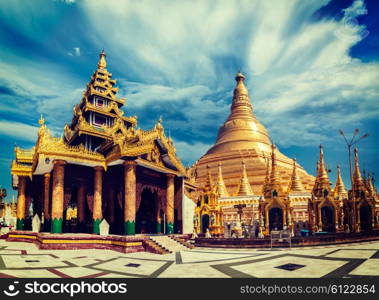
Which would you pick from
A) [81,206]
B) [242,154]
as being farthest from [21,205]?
[242,154]

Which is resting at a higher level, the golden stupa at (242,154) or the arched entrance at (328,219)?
the golden stupa at (242,154)

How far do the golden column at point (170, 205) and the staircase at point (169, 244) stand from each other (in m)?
4.19

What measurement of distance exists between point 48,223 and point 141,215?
26.5ft

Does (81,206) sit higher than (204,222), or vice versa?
(81,206)

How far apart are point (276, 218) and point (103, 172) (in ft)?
59.8

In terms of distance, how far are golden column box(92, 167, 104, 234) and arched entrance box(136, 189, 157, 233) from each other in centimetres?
552

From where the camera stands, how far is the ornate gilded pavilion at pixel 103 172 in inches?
877

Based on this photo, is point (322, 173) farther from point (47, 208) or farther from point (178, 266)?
point (47, 208)

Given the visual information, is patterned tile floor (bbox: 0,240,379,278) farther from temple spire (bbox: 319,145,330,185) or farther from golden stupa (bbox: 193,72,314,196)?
golden stupa (bbox: 193,72,314,196)

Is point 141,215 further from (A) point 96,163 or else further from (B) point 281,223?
(B) point 281,223

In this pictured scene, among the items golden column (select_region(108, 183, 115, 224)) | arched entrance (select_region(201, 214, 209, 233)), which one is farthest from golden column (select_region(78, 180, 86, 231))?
arched entrance (select_region(201, 214, 209, 233))

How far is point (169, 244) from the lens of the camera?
21203 millimetres

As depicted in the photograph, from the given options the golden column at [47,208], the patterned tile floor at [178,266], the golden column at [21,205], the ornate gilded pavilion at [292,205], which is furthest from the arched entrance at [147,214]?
the golden column at [21,205]

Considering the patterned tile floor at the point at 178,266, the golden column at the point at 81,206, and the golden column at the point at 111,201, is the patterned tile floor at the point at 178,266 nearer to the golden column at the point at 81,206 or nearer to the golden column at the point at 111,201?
the golden column at the point at 111,201
